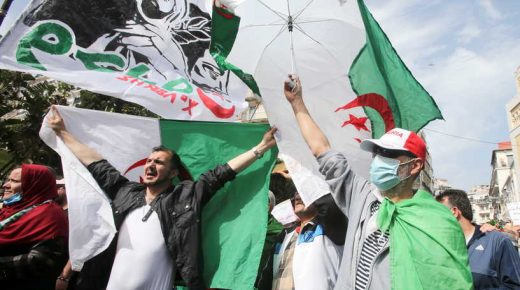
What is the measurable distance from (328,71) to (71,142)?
1.98 meters

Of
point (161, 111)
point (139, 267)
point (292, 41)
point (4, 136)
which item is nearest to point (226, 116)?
point (161, 111)

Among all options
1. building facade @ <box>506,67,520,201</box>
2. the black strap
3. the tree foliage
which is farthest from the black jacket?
building facade @ <box>506,67,520,201</box>

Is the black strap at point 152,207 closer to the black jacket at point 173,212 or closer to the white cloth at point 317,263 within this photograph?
the black jacket at point 173,212

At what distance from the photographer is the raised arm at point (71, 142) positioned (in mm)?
3203

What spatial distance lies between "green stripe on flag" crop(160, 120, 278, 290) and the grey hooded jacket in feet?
2.80

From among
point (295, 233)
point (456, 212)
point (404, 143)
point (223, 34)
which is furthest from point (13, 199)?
point (456, 212)

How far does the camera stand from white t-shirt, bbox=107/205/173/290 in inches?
111

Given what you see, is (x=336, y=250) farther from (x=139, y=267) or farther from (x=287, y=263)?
(x=139, y=267)

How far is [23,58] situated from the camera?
10.7 ft

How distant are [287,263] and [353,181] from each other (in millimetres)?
1167

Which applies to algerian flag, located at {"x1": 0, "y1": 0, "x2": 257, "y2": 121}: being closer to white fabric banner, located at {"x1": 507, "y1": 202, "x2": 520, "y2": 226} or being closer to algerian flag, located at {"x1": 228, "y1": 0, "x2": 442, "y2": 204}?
algerian flag, located at {"x1": 228, "y1": 0, "x2": 442, "y2": 204}

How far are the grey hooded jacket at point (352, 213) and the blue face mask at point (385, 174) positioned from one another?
0.07 metres

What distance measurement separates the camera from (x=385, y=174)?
8.09 feet

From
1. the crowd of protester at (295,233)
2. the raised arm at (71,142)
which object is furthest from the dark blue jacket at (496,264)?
the raised arm at (71,142)
